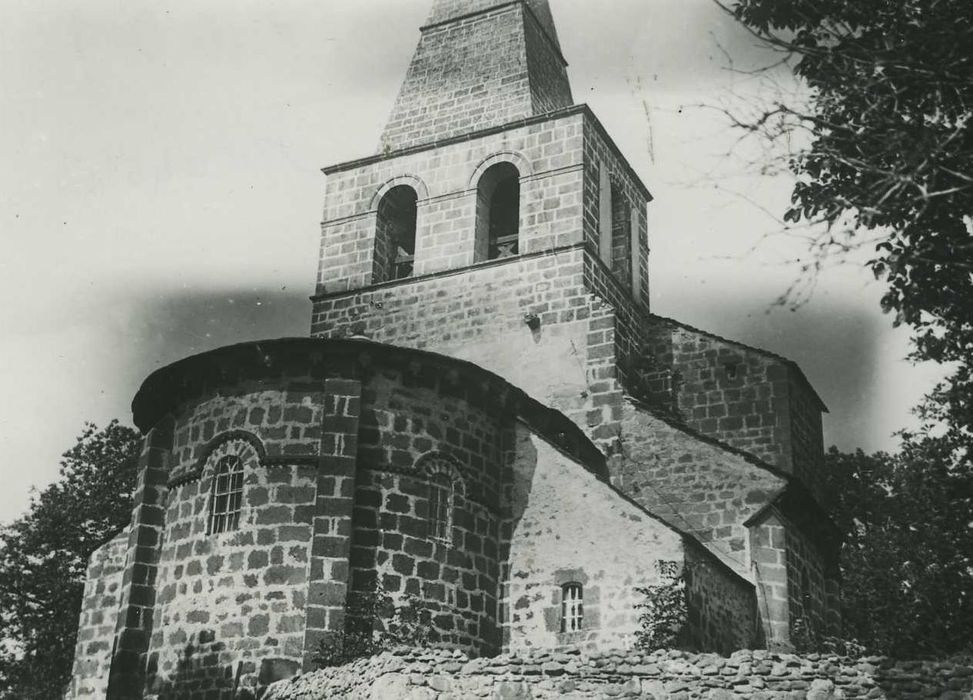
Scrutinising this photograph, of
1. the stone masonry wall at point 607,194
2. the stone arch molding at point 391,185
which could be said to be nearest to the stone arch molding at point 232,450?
the stone masonry wall at point 607,194

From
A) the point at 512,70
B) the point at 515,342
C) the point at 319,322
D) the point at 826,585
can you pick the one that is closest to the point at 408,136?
the point at 512,70

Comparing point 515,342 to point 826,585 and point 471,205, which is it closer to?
point 471,205

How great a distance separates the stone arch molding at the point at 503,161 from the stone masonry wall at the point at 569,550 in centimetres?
774

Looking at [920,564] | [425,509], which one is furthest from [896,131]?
[920,564]

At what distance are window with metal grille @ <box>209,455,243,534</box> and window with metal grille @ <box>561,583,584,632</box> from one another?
5.04 metres

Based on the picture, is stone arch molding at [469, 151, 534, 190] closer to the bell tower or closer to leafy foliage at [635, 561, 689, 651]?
the bell tower

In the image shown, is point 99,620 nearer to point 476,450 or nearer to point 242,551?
point 242,551

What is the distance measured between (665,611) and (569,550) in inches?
81.6

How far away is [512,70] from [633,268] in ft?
17.3

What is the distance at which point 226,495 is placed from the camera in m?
17.7

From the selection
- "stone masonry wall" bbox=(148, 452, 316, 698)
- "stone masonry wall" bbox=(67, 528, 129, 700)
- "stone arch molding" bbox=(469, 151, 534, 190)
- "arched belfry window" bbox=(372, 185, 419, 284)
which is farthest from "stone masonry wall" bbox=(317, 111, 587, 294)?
"stone masonry wall" bbox=(148, 452, 316, 698)

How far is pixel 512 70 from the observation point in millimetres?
26766

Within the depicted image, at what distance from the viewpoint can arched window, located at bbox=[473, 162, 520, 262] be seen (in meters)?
25.4

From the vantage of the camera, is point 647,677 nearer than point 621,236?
Yes
